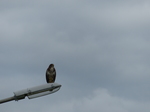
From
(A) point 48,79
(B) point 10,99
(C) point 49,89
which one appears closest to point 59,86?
(C) point 49,89

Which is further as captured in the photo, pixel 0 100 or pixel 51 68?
pixel 51 68

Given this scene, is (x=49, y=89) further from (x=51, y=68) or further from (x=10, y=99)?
(x=51, y=68)

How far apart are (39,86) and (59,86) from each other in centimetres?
72

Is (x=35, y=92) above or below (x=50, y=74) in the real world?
above

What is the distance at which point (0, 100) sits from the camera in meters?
15.2

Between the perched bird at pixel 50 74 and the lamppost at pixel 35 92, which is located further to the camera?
the perched bird at pixel 50 74

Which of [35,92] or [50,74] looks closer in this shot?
[35,92]

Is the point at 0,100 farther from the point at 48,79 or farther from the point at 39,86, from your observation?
the point at 48,79

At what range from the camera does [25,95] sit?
1566 centimetres

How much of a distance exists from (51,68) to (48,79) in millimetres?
1160

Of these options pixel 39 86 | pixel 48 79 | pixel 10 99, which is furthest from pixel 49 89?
pixel 48 79

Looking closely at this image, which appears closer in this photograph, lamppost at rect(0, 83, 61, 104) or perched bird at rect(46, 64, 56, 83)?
lamppost at rect(0, 83, 61, 104)

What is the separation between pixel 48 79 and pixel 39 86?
84.4 feet

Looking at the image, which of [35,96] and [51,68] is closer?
[35,96]
